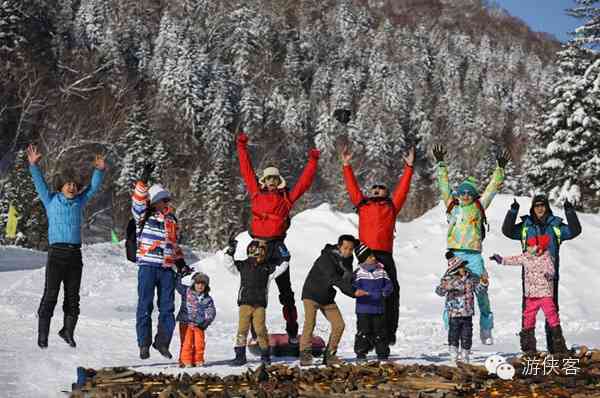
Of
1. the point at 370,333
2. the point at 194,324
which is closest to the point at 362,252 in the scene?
the point at 370,333

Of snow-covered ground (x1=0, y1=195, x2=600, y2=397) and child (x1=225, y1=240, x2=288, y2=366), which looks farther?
snow-covered ground (x1=0, y1=195, x2=600, y2=397)

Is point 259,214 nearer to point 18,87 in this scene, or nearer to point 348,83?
point 18,87

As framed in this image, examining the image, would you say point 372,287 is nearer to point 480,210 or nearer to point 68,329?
point 480,210

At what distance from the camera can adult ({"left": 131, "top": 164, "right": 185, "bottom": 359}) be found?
7.20 meters

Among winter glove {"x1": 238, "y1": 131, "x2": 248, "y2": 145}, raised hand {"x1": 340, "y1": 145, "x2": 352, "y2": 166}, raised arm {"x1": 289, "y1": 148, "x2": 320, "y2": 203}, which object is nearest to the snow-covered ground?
raised arm {"x1": 289, "y1": 148, "x2": 320, "y2": 203}

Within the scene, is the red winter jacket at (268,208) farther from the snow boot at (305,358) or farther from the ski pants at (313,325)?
the snow boot at (305,358)

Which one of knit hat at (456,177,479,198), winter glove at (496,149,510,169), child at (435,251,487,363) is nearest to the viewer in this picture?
child at (435,251,487,363)

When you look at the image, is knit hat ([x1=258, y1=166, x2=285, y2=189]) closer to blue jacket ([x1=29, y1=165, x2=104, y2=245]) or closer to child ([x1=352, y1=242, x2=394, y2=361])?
child ([x1=352, y1=242, x2=394, y2=361])

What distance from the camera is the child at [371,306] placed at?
7180mm

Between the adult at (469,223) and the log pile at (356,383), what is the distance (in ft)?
5.33

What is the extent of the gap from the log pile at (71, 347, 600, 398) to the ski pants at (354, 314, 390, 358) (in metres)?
0.98

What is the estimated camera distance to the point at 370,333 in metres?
7.29

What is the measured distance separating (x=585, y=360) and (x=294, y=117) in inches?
3733

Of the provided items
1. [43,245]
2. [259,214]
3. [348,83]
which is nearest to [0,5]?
[43,245]
